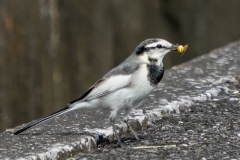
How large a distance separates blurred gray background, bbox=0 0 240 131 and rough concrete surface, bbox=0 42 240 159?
2136mm

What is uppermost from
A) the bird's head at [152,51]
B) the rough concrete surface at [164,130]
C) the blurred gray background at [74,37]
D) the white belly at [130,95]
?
the blurred gray background at [74,37]

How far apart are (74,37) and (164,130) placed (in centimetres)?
352

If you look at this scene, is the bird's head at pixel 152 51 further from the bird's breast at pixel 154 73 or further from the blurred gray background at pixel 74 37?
the blurred gray background at pixel 74 37

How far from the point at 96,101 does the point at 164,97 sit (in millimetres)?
761

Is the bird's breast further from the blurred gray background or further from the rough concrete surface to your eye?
the blurred gray background

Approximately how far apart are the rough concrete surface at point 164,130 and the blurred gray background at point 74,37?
2.14 m

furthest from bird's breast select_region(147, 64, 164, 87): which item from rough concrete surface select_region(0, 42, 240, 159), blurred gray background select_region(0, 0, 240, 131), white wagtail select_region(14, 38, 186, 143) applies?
blurred gray background select_region(0, 0, 240, 131)

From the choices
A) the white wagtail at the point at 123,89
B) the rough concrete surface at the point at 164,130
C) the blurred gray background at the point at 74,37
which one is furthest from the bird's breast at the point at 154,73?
the blurred gray background at the point at 74,37

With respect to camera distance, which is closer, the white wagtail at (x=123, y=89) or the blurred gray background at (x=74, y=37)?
the white wagtail at (x=123, y=89)

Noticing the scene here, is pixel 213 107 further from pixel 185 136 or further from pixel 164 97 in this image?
pixel 185 136

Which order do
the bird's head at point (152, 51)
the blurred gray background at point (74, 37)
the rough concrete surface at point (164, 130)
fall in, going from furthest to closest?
the blurred gray background at point (74, 37)
the bird's head at point (152, 51)
the rough concrete surface at point (164, 130)

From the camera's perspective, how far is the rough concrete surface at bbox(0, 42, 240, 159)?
3520mm

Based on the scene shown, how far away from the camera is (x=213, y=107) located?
4422mm

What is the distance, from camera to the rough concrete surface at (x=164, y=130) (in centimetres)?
352
